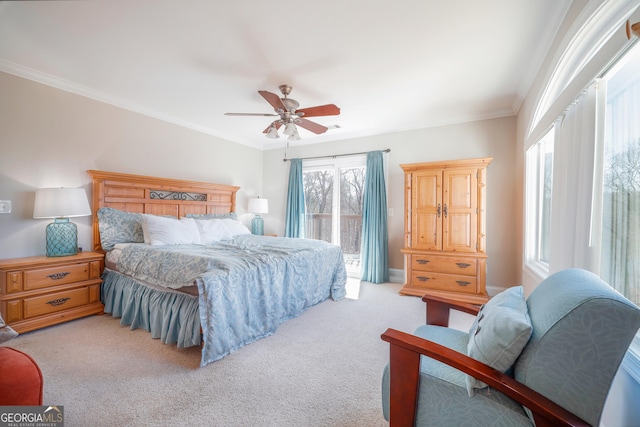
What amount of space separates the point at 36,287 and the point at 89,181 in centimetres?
132

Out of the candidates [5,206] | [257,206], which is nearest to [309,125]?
[257,206]

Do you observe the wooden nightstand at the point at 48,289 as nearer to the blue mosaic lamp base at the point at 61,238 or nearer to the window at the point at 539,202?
the blue mosaic lamp base at the point at 61,238

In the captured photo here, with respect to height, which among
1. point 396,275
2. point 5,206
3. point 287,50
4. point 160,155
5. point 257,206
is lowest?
point 396,275

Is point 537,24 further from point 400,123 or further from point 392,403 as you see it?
point 392,403

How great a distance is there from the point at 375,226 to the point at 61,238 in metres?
4.14

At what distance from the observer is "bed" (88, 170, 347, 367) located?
2090 mm

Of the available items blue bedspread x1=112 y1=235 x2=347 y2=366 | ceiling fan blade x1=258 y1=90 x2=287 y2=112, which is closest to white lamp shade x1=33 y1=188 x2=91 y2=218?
blue bedspread x1=112 y1=235 x2=347 y2=366

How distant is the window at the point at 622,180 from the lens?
1241 mm

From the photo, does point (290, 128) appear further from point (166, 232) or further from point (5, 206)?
point (5, 206)

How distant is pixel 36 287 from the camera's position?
2473 mm

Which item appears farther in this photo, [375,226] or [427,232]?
[375,226]

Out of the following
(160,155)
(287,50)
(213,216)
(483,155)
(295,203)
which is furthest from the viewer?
(295,203)

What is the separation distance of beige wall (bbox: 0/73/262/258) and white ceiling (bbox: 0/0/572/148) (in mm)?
193

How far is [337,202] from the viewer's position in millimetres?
5020
